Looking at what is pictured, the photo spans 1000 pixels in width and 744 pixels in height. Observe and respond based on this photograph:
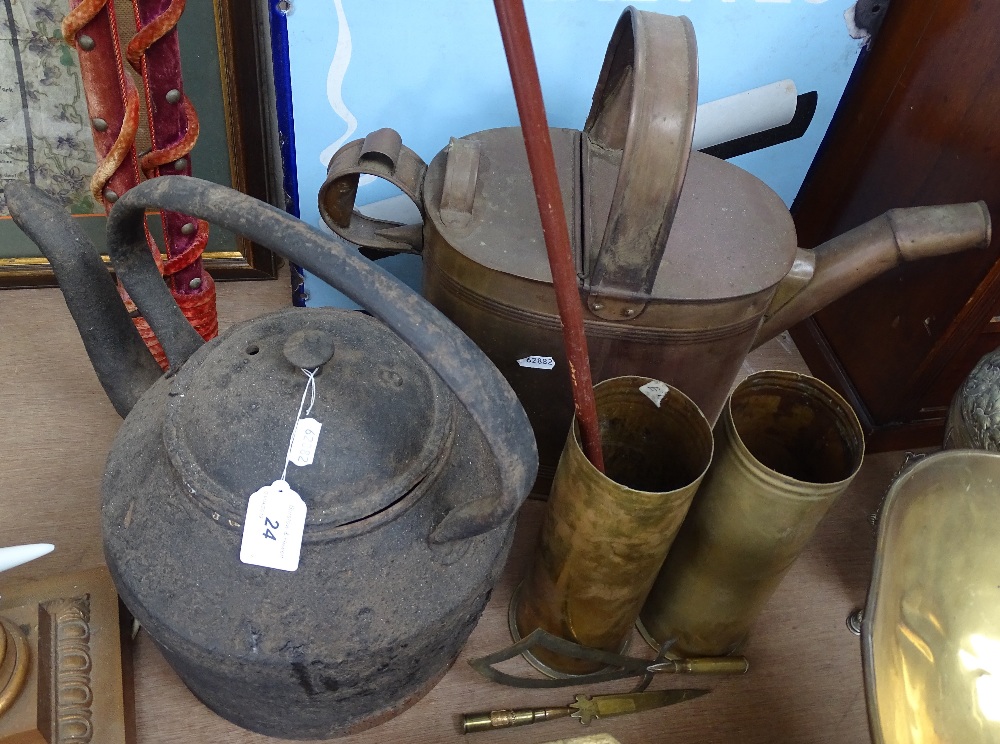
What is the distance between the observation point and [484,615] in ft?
3.51

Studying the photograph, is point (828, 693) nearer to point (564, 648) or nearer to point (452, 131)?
point (564, 648)

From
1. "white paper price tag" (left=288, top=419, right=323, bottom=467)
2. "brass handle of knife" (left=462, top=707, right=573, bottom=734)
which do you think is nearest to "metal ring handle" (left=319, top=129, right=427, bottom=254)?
"white paper price tag" (left=288, top=419, right=323, bottom=467)

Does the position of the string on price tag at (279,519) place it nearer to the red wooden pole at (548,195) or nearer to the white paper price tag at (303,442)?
the white paper price tag at (303,442)

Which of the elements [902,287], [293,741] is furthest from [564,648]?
[902,287]

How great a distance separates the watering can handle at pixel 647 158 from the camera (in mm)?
712

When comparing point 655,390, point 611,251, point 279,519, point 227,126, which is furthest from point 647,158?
point 227,126

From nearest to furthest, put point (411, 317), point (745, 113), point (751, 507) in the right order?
point (411, 317) < point (751, 507) < point (745, 113)

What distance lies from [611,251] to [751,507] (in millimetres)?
325

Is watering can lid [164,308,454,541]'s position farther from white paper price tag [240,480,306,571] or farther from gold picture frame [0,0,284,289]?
gold picture frame [0,0,284,289]

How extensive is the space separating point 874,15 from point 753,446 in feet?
2.62

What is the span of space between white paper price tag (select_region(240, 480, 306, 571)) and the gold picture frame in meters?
0.81

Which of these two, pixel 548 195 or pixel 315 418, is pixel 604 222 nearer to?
pixel 548 195

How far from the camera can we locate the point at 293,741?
922 millimetres

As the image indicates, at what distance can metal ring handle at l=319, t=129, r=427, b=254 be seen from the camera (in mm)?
958
